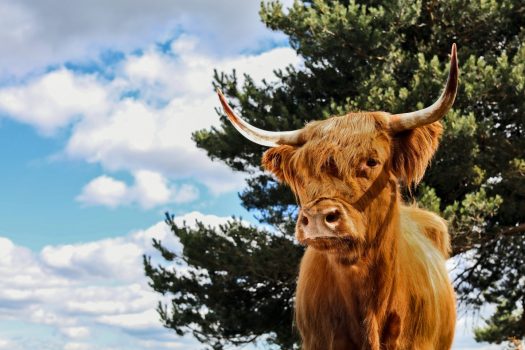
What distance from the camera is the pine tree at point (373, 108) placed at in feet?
42.1

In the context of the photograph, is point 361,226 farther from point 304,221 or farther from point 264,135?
point 264,135

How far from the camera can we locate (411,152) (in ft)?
14.5

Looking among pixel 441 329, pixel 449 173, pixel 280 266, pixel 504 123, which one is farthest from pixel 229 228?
pixel 441 329

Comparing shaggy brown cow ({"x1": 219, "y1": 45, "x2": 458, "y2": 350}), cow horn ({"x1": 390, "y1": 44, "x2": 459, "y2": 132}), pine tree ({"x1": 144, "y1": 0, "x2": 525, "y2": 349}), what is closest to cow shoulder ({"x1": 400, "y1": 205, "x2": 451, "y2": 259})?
shaggy brown cow ({"x1": 219, "y1": 45, "x2": 458, "y2": 350})

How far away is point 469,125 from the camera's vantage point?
12.2 metres

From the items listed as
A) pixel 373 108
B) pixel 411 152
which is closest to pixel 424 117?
pixel 411 152

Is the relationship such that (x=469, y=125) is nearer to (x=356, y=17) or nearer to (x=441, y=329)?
(x=356, y=17)

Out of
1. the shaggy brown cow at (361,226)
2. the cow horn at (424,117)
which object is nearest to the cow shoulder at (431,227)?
the shaggy brown cow at (361,226)

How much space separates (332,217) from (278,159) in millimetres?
971

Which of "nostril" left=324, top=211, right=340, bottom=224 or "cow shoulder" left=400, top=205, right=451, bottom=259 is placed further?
"cow shoulder" left=400, top=205, right=451, bottom=259

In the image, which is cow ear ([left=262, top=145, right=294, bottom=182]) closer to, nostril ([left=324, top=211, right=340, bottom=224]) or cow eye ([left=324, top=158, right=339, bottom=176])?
cow eye ([left=324, top=158, right=339, bottom=176])

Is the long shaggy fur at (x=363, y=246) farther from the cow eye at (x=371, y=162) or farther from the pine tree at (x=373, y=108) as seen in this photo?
the pine tree at (x=373, y=108)

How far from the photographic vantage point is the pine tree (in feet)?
42.1

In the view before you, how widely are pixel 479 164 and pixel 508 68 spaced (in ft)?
6.37
